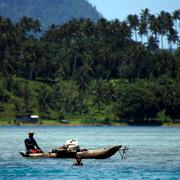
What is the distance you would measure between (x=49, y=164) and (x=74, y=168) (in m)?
4.48

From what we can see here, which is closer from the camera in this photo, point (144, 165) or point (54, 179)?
point (54, 179)

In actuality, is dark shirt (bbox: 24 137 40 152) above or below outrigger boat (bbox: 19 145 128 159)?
above

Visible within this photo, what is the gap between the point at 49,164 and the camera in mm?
73562

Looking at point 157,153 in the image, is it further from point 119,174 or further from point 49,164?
point 119,174

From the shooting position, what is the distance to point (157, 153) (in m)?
92.8

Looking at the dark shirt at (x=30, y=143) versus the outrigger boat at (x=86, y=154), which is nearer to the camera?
the outrigger boat at (x=86, y=154)

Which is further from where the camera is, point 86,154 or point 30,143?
point 30,143

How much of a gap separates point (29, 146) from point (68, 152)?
4.25m

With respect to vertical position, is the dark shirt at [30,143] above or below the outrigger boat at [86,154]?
above

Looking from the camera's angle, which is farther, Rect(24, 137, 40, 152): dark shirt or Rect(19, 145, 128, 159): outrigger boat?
Rect(24, 137, 40, 152): dark shirt

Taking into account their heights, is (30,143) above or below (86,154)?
above

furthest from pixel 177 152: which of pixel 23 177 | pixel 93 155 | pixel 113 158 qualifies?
pixel 23 177

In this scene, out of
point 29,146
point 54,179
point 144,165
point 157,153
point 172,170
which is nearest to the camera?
point 54,179

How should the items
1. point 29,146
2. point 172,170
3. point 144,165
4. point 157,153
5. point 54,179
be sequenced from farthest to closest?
point 157,153 → point 29,146 → point 144,165 → point 172,170 → point 54,179
